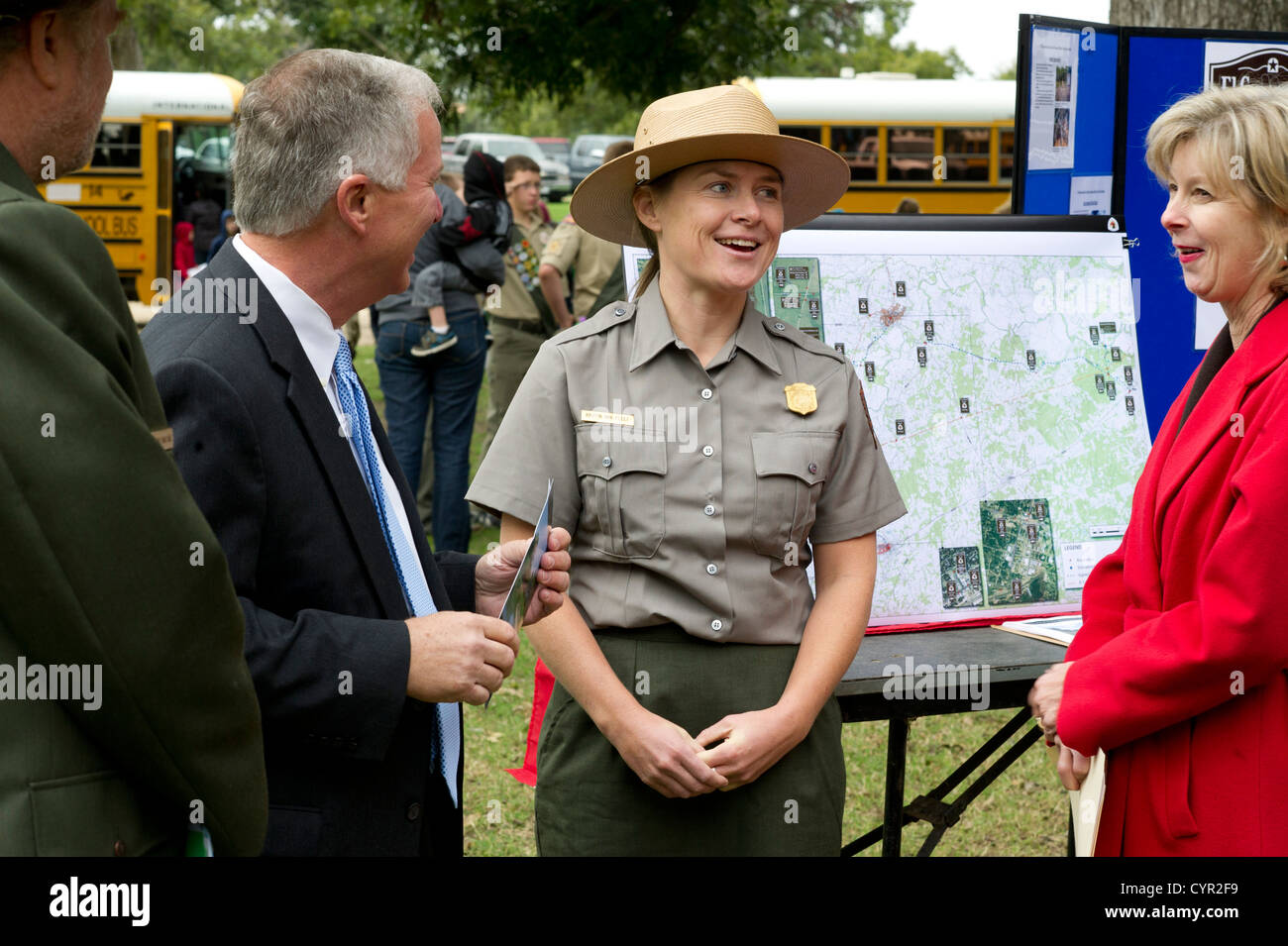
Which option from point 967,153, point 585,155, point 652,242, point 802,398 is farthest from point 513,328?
point 585,155

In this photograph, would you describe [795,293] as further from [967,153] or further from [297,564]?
[967,153]

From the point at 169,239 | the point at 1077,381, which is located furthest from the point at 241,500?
the point at 169,239

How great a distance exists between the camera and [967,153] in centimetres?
1647

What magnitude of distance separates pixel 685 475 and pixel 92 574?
131 cm

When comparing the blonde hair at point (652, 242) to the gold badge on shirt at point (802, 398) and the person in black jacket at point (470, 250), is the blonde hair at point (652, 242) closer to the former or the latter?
the gold badge on shirt at point (802, 398)

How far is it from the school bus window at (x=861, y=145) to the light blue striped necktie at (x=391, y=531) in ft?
48.5

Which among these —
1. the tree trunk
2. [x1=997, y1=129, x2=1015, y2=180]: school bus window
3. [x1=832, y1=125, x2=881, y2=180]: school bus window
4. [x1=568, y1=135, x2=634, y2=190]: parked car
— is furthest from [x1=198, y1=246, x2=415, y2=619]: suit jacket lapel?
[x1=568, y1=135, x2=634, y2=190]: parked car

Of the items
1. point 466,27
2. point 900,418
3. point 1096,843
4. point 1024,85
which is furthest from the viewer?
point 466,27

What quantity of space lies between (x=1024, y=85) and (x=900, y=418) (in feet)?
3.33

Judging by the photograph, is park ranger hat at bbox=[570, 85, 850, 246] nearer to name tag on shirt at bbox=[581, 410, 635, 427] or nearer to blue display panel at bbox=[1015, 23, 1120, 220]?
name tag on shirt at bbox=[581, 410, 635, 427]

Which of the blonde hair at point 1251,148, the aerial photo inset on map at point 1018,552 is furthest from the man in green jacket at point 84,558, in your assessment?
the aerial photo inset on map at point 1018,552

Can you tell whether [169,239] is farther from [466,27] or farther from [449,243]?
[449,243]

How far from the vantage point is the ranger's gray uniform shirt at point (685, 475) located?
2.37m

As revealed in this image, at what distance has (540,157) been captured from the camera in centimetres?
3641
